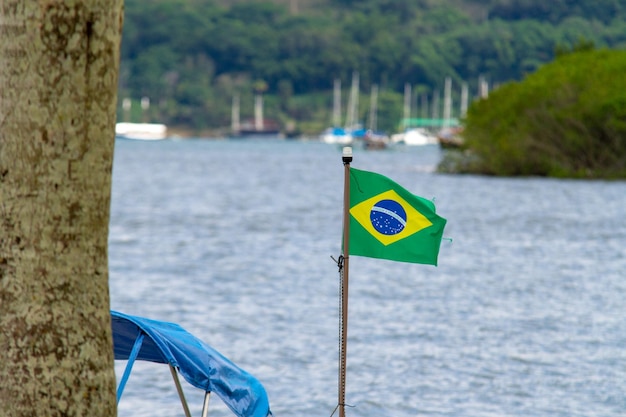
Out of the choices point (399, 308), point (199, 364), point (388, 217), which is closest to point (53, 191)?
point (199, 364)

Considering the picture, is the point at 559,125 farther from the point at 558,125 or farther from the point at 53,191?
the point at 53,191

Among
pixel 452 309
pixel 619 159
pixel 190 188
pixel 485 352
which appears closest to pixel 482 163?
pixel 619 159

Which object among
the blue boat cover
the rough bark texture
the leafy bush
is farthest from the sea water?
the leafy bush

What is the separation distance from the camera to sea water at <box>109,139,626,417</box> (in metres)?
17.4

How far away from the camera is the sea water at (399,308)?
17.4m

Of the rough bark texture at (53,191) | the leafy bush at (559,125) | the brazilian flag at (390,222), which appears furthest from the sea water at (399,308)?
the leafy bush at (559,125)

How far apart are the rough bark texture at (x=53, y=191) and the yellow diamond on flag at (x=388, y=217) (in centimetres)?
377

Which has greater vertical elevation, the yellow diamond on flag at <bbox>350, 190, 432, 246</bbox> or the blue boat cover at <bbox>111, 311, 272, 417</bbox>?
the yellow diamond on flag at <bbox>350, 190, 432, 246</bbox>

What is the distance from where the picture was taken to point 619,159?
250ft

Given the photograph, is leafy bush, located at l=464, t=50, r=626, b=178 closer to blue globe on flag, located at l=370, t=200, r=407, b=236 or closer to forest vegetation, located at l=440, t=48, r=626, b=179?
forest vegetation, located at l=440, t=48, r=626, b=179

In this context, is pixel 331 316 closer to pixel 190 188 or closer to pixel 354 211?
pixel 354 211

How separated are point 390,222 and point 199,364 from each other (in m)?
1.79

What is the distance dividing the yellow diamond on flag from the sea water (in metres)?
0.73

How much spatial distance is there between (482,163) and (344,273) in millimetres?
73722
